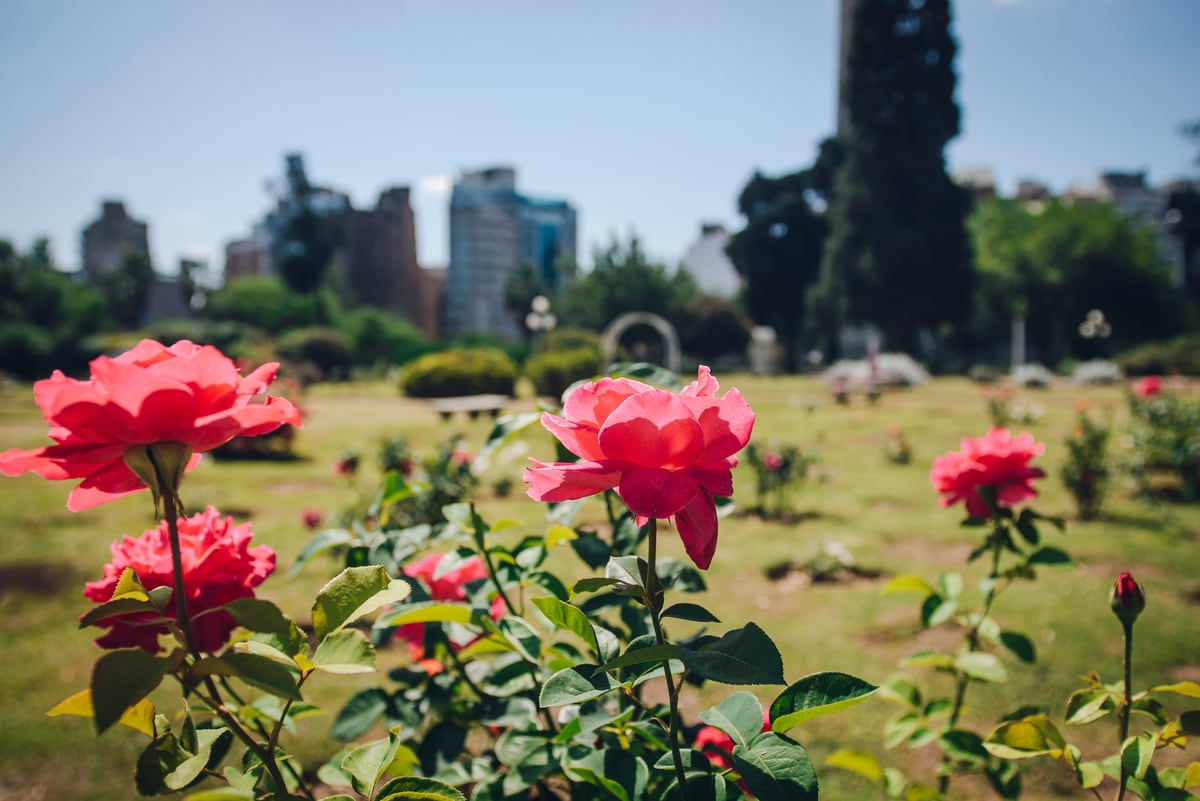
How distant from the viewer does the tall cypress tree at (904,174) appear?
77.7ft

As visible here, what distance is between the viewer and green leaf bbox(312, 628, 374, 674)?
1.89 feet

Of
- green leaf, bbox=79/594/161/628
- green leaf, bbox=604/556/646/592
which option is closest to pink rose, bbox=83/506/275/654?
green leaf, bbox=79/594/161/628

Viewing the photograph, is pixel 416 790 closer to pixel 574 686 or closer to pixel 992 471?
pixel 574 686

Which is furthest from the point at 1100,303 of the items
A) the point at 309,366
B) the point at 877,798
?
the point at 877,798

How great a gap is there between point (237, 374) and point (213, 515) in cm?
23

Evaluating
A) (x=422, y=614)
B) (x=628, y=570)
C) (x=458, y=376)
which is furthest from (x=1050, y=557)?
(x=458, y=376)

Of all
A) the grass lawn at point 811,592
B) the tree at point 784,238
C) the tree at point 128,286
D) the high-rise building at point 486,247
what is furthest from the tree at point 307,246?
the grass lawn at point 811,592

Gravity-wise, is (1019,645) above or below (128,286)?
below

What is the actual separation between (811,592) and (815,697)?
3.65 m

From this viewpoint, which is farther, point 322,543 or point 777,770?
point 322,543

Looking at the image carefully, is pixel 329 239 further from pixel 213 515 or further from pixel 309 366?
pixel 213 515

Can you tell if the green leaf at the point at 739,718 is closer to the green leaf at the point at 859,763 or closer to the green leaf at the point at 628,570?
the green leaf at the point at 628,570

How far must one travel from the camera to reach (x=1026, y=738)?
84 cm

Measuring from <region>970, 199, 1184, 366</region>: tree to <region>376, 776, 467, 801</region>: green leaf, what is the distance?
31.4 meters
